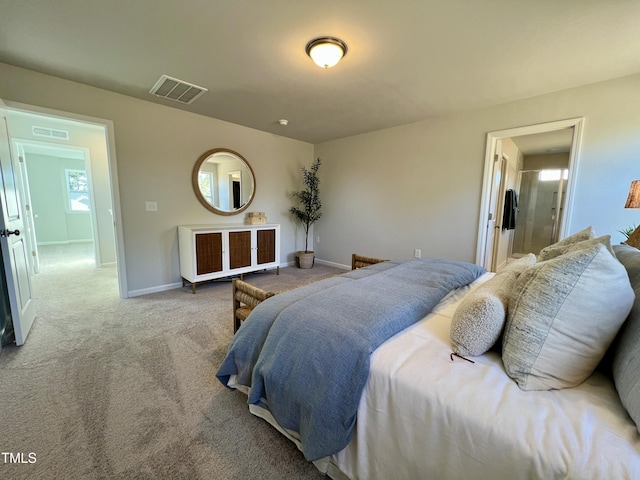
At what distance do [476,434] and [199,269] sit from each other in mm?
3264

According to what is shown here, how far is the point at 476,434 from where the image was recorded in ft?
2.50

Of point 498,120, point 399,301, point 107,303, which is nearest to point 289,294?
point 399,301

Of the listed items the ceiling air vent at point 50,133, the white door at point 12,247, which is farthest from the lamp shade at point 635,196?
the ceiling air vent at point 50,133

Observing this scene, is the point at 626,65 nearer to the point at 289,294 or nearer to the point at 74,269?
the point at 289,294

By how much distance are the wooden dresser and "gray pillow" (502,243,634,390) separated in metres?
3.28

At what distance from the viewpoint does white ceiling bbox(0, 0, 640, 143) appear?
5.30ft

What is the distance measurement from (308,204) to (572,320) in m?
4.31

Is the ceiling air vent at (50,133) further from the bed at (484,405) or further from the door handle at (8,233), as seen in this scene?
the bed at (484,405)

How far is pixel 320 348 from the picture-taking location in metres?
1.07

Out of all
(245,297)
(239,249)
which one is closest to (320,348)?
(245,297)

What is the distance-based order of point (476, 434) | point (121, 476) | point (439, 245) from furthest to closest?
point (439, 245) < point (121, 476) < point (476, 434)

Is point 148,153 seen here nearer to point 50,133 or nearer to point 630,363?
point 50,133

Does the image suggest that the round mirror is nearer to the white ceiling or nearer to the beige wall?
the beige wall

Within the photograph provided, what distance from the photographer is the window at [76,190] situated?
22.4 feet
